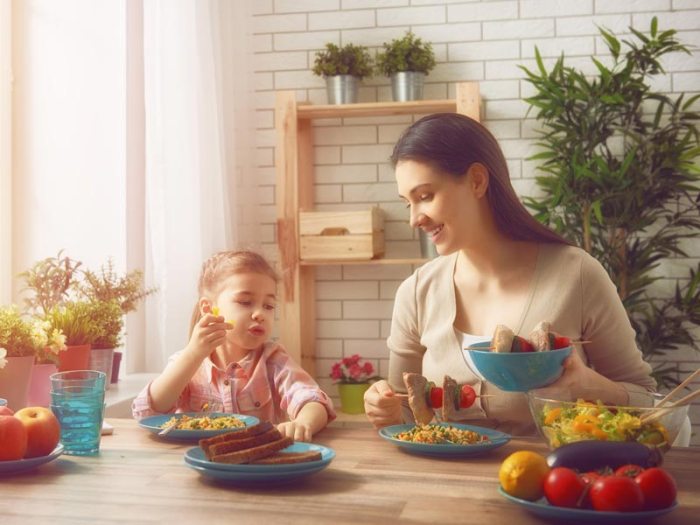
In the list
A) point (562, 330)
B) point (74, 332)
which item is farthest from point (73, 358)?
point (562, 330)

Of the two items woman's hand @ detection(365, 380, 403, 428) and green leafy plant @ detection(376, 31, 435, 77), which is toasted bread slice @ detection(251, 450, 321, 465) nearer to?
woman's hand @ detection(365, 380, 403, 428)

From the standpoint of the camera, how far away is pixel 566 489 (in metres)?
1.16

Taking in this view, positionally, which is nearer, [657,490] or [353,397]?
[657,490]

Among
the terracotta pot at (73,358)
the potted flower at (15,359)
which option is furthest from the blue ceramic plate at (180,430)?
the terracotta pot at (73,358)

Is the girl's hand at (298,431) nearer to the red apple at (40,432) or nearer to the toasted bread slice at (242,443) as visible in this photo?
the toasted bread slice at (242,443)

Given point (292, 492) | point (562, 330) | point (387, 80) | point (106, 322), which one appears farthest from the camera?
point (387, 80)

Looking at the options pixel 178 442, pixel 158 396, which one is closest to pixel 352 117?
pixel 158 396

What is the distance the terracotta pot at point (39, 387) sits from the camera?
222cm

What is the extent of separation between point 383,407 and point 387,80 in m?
2.75

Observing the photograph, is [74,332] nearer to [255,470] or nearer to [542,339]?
[255,470]

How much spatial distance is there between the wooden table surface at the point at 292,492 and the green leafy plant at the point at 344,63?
2.73m

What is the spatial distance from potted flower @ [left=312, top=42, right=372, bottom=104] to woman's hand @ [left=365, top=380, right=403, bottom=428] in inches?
96.1

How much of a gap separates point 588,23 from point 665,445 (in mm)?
3147

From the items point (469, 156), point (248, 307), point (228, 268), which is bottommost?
point (248, 307)
